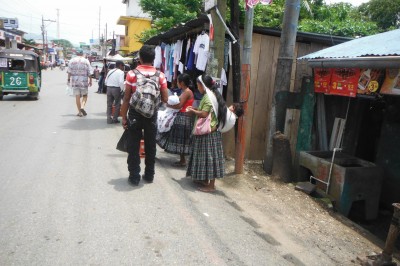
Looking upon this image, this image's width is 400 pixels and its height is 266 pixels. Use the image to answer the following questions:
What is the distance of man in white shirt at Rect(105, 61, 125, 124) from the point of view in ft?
30.2

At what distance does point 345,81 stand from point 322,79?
2.13 ft

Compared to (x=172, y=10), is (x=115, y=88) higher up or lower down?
lower down

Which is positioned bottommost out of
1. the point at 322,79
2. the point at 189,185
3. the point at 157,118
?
the point at 189,185

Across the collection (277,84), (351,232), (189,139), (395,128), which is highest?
(277,84)

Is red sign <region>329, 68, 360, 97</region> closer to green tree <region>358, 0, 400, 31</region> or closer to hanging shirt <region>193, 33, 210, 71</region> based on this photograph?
hanging shirt <region>193, 33, 210, 71</region>

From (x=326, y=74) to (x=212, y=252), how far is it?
416cm

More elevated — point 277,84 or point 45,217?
point 277,84

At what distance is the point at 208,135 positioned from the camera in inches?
191

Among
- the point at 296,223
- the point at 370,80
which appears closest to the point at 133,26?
the point at 370,80

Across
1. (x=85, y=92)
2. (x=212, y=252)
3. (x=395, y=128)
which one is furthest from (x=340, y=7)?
(x=212, y=252)

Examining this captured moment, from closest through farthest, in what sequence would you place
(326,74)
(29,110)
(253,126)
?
(326,74), (253,126), (29,110)

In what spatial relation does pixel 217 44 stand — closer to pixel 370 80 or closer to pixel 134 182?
pixel 370 80

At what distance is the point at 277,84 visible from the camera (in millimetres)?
6285

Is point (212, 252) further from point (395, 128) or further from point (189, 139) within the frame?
point (395, 128)
